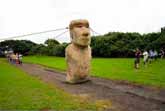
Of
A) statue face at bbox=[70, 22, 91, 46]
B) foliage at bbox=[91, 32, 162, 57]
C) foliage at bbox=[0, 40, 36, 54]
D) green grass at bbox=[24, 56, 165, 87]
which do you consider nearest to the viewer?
green grass at bbox=[24, 56, 165, 87]

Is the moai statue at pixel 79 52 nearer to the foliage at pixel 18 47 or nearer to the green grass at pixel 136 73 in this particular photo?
the green grass at pixel 136 73

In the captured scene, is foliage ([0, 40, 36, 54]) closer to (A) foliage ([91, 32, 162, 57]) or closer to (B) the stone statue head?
(A) foliage ([91, 32, 162, 57])

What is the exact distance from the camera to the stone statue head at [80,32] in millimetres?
21828

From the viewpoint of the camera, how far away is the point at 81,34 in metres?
21.8

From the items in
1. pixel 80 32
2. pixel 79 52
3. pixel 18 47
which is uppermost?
pixel 80 32

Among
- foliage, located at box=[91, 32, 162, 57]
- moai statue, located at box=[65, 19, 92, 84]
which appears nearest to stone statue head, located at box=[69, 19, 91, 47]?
moai statue, located at box=[65, 19, 92, 84]

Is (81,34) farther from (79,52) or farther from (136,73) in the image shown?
(136,73)

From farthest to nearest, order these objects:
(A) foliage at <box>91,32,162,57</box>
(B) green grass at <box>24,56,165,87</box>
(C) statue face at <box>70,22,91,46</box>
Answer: (A) foliage at <box>91,32,162,57</box> → (C) statue face at <box>70,22,91,46</box> → (B) green grass at <box>24,56,165,87</box>

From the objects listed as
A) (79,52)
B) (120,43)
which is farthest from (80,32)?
(120,43)

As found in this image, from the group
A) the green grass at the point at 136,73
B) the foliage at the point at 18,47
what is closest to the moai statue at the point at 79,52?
the green grass at the point at 136,73

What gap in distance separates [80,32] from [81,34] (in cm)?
15

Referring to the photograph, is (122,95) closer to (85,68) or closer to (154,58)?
(85,68)

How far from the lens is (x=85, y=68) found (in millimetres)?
22312

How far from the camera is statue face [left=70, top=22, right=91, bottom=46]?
859 inches
